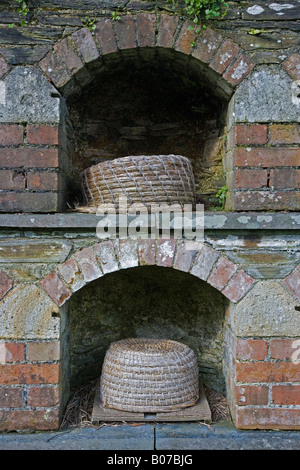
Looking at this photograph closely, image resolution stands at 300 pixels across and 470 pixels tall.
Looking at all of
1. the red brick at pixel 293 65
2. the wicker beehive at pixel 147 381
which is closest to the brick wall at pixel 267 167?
the red brick at pixel 293 65

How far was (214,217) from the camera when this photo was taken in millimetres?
2326

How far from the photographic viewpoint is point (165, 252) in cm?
235

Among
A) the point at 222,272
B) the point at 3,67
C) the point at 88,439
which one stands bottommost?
the point at 88,439

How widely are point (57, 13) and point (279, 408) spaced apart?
2.72 meters

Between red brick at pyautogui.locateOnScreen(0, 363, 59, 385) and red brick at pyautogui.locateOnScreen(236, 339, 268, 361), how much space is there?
1.09 metres

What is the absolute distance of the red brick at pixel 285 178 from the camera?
238 centimetres

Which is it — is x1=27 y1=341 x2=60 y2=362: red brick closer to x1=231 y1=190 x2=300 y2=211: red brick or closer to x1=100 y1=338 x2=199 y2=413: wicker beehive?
x1=100 y1=338 x2=199 y2=413: wicker beehive

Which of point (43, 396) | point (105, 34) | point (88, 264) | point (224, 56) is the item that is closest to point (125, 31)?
point (105, 34)

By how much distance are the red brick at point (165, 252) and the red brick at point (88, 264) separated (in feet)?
1.21

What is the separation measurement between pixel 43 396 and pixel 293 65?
2.49 m

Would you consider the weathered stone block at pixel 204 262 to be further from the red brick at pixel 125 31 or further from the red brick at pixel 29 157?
the red brick at pixel 125 31

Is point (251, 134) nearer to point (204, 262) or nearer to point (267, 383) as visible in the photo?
point (204, 262)
